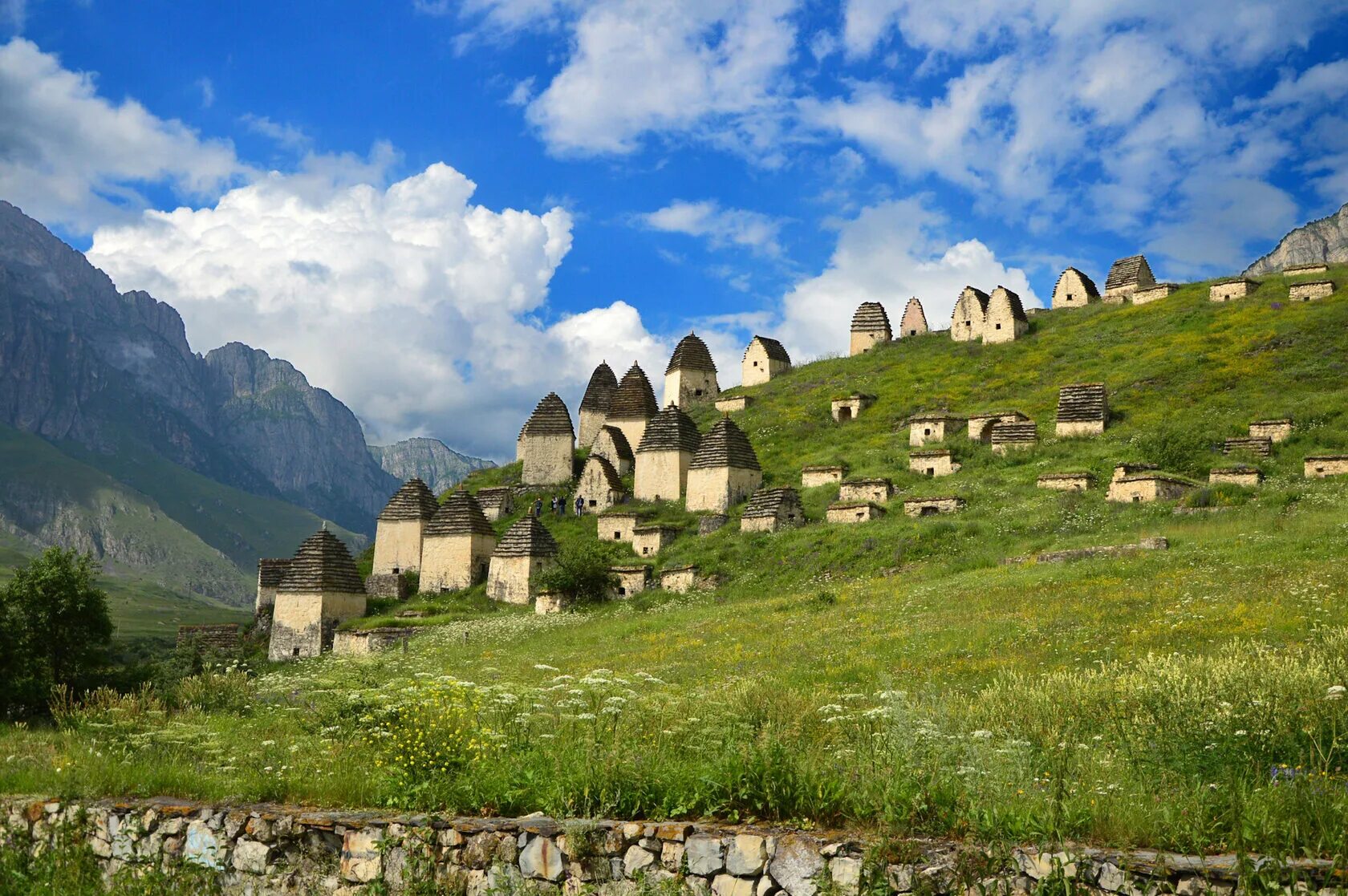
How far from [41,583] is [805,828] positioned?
813 inches

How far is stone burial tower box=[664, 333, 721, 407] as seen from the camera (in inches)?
2630

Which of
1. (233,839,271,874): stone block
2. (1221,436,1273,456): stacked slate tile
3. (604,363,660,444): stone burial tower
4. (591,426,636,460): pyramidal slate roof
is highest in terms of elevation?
(604,363,660,444): stone burial tower

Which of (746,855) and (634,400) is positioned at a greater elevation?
(634,400)

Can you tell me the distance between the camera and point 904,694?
8.95 metres

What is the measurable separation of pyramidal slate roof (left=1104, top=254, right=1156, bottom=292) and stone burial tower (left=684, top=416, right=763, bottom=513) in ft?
119

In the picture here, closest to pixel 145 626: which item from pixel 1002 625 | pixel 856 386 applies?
pixel 856 386

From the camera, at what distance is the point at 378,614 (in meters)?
40.4

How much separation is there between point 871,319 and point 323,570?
45.5m

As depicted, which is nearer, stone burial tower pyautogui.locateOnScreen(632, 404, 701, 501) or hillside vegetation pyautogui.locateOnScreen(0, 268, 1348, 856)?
hillside vegetation pyautogui.locateOnScreen(0, 268, 1348, 856)

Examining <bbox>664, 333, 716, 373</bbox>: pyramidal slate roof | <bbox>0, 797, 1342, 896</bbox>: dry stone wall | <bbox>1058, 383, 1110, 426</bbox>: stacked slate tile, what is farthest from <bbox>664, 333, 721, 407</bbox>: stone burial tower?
<bbox>0, 797, 1342, 896</bbox>: dry stone wall

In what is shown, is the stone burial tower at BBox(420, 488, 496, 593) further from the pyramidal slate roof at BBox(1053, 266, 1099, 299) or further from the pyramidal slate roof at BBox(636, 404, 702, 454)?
the pyramidal slate roof at BBox(1053, 266, 1099, 299)

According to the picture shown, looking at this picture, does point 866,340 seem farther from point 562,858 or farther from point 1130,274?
point 562,858

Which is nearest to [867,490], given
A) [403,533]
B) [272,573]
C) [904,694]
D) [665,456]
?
[665,456]

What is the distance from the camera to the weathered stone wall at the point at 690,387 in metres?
66.6
